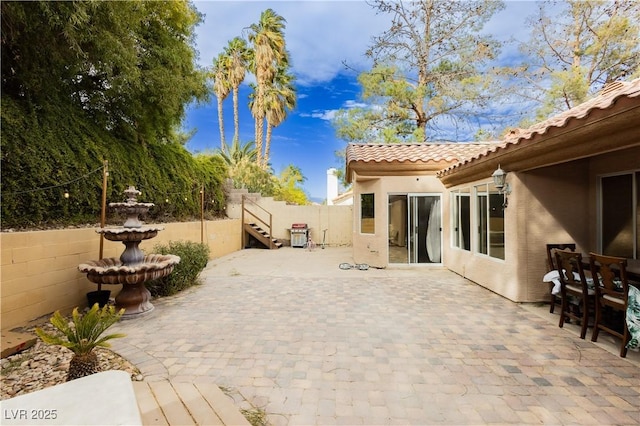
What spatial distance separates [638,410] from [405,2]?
15.9 m

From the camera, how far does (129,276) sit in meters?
4.61

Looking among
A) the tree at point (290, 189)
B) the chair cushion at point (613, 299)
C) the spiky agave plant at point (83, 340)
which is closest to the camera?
the spiky agave plant at point (83, 340)

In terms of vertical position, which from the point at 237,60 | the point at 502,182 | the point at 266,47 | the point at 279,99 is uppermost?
the point at 237,60

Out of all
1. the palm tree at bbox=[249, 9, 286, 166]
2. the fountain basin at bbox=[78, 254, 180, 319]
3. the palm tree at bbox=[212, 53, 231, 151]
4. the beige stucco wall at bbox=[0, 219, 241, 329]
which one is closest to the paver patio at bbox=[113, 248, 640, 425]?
the fountain basin at bbox=[78, 254, 180, 319]

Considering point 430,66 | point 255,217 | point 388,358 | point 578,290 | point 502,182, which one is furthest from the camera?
point 255,217

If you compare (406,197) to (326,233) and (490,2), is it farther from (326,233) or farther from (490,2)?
(490,2)

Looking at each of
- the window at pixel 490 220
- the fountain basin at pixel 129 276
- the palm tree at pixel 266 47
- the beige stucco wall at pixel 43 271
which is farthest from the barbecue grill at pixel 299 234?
the palm tree at pixel 266 47

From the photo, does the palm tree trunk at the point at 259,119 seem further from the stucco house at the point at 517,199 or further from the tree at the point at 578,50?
the tree at the point at 578,50

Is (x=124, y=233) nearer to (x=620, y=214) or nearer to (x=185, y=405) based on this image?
(x=185, y=405)

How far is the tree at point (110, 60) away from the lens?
414 centimetres

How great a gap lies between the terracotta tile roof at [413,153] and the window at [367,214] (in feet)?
4.46

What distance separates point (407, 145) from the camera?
10.8 meters

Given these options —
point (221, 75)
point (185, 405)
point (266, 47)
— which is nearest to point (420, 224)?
point (185, 405)

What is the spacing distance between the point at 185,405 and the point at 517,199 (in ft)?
20.7
